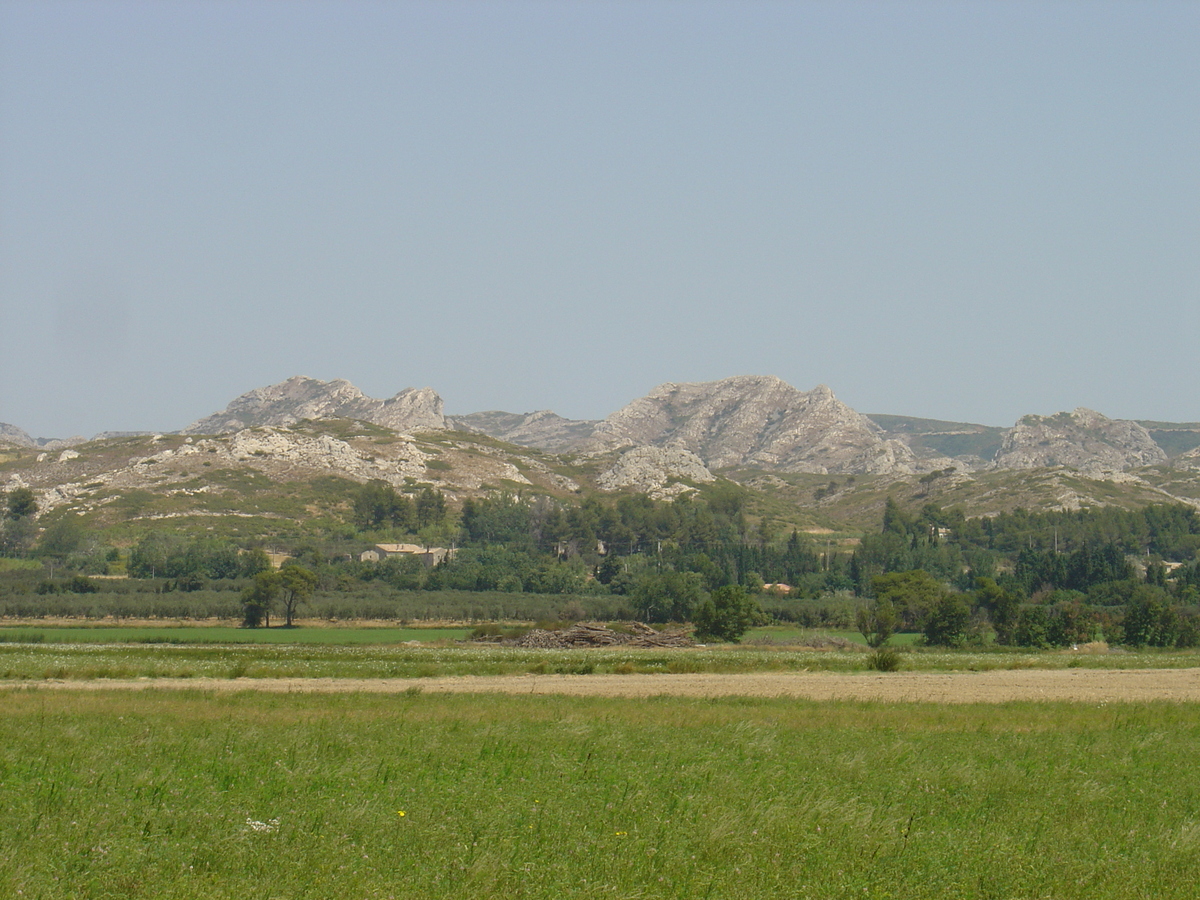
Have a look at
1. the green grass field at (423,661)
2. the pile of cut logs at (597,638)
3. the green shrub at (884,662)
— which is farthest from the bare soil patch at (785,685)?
the pile of cut logs at (597,638)

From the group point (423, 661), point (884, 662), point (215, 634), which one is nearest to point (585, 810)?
point (884, 662)

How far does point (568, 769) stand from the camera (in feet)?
65.5

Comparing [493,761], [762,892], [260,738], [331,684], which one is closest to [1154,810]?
[762,892]

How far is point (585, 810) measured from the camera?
54.0 feet

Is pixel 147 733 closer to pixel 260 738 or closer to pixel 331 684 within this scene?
pixel 260 738

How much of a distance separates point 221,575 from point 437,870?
163 meters

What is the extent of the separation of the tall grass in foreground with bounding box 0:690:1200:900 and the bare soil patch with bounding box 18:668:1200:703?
47.3 ft

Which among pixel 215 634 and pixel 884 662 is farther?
pixel 215 634

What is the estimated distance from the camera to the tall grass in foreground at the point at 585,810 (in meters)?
12.9

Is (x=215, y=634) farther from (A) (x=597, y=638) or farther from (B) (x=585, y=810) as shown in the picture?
(B) (x=585, y=810)

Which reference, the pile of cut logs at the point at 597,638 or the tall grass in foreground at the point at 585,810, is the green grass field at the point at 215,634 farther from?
the tall grass in foreground at the point at 585,810

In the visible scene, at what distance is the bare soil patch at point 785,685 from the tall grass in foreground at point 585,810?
47.3 feet

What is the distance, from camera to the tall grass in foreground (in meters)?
12.9

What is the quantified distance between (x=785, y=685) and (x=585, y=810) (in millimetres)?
33715
